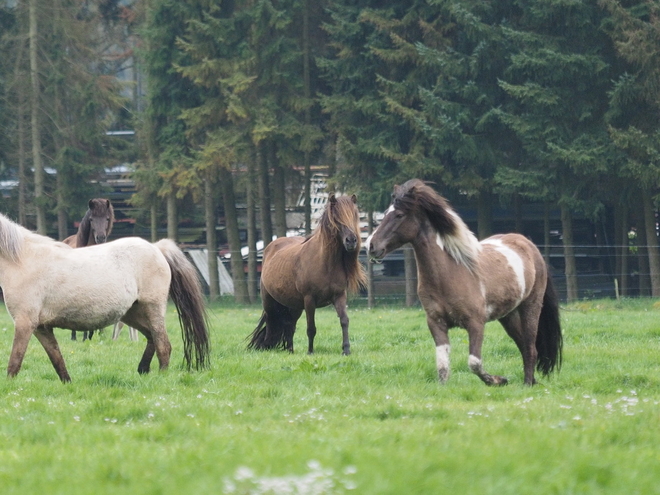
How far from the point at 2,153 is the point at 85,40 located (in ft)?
17.6

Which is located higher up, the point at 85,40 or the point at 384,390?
the point at 85,40

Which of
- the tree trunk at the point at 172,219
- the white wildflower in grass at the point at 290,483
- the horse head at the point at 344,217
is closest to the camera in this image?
the white wildflower in grass at the point at 290,483

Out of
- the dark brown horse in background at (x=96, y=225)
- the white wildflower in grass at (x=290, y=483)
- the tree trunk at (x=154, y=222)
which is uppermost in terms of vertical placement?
the tree trunk at (x=154, y=222)

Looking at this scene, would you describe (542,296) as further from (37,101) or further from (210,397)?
(37,101)

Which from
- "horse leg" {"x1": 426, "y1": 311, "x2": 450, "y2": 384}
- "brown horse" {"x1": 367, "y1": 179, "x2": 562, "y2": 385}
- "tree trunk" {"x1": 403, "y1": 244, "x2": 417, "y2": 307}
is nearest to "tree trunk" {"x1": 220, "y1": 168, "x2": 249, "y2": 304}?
"tree trunk" {"x1": 403, "y1": 244, "x2": 417, "y2": 307}

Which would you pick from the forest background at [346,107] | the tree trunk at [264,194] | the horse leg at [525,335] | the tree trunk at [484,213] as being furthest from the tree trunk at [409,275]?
the horse leg at [525,335]

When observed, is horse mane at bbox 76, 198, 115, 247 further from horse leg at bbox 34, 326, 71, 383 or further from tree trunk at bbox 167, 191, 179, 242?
tree trunk at bbox 167, 191, 179, 242

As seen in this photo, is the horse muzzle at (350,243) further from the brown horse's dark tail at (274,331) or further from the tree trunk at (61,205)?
the tree trunk at (61,205)

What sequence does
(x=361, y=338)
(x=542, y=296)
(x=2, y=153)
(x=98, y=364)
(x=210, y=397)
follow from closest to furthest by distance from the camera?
(x=210, y=397)
(x=542, y=296)
(x=98, y=364)
(x=361, y=338)
(x=2, y=153)

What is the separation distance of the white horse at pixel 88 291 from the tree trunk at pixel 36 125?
25947 mm

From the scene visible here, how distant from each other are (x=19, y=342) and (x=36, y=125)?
27585mm

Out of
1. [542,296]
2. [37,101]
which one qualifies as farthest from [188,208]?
[542,296]

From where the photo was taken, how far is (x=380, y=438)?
18.5 ft

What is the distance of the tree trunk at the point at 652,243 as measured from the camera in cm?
2436
